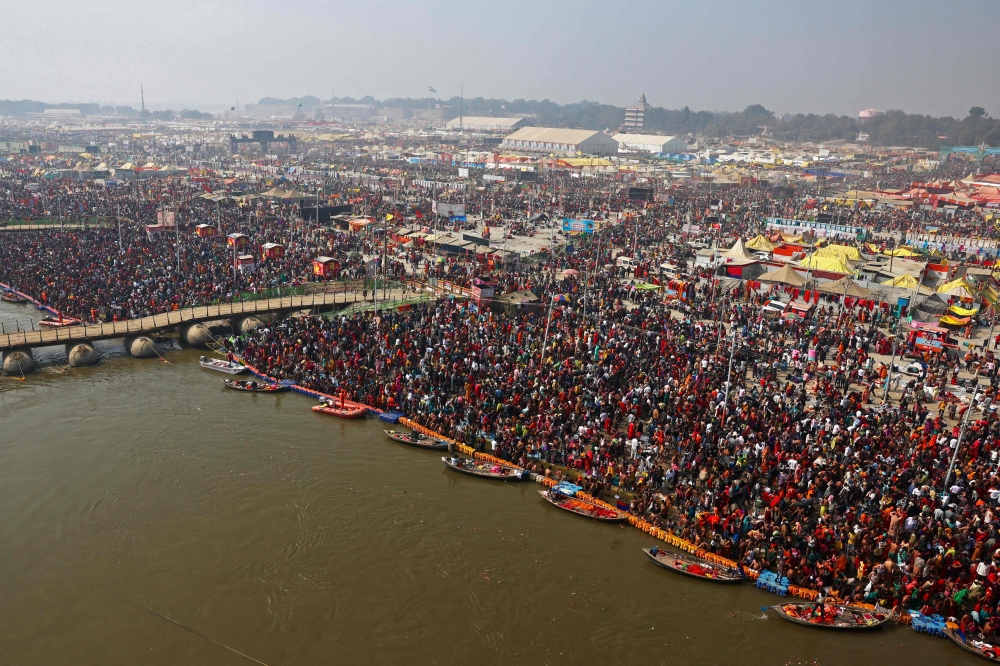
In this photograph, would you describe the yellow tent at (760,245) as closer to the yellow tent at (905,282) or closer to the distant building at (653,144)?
the yellow tent at (905,282)

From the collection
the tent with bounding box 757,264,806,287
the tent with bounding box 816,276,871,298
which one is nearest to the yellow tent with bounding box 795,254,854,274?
the tent with bounding box 757,264,806,287

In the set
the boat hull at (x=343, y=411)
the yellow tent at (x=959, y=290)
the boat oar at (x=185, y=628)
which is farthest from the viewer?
the yellow tent at (x=959, y=290)

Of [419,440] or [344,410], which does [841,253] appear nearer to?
[419,440]

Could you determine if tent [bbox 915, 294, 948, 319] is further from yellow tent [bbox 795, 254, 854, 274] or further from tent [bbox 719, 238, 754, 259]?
tent [bbox 719, 238, 754, 259]

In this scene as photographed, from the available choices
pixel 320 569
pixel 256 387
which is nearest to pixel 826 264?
pixel 256 387

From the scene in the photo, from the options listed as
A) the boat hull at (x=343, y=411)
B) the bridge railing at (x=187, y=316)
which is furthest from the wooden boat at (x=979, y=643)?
the bridge railing at (x=187, y=316)
